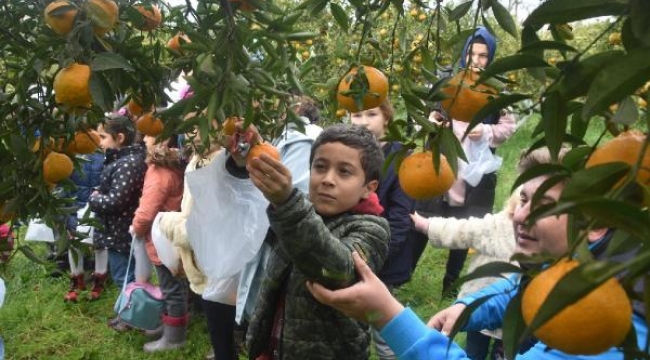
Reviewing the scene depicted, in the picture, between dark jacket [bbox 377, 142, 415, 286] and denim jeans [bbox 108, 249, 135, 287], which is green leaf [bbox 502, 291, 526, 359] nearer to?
dark jacket [bbox 377, 142, 415, 286]

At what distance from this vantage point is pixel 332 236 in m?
1.33

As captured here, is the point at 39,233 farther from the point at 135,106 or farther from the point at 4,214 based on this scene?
the point at 135,106

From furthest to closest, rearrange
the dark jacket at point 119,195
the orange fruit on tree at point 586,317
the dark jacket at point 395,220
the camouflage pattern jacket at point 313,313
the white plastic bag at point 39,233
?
the white plastic bag at point 39,233 < the dark jacket at point 119,195 < the dark jacket at point 395,220 < the camouflage pattern jacket at point 313,313 < the orange fruit on tree at point 586,317

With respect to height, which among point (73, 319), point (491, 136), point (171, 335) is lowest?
point (73, 319)

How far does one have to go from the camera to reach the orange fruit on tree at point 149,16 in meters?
1.30

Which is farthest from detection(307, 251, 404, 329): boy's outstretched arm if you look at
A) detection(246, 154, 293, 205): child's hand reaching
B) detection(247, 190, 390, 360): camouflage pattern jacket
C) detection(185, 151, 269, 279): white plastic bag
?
detection(185, 151, 269, 279): white plastic bag

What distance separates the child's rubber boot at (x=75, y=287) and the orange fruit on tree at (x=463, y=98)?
11.3ft

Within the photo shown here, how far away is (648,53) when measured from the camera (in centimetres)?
42

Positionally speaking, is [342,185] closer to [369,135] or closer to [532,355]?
[369,135]

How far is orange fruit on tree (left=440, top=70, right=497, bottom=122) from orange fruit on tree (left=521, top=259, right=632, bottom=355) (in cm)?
40

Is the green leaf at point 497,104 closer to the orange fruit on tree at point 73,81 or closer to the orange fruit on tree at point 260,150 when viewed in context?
the orange fruit on tree at point 73,81

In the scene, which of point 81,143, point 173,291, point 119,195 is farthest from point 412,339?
point 119,195

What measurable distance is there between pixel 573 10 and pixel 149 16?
1.02m

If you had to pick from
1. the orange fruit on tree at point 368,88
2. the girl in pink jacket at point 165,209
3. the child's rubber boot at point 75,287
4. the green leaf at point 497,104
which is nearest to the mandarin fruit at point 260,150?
the orange fruit on tree at point 368,88
